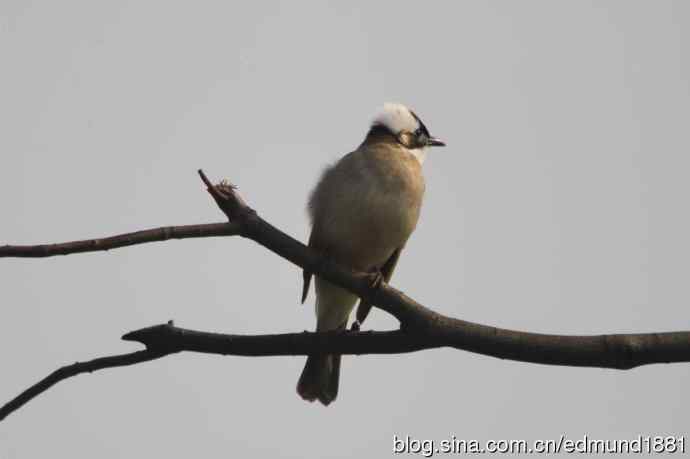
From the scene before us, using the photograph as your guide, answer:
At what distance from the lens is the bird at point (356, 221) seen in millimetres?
6414

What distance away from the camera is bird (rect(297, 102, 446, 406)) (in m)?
6.41

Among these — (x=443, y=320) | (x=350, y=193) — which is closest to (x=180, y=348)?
(x=443, y=320)

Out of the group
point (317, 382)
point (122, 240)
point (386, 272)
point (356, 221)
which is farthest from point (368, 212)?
point (122, 240)

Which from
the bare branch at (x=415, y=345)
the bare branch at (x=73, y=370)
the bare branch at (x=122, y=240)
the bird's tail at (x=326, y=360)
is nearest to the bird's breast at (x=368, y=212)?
the bird's tail at (x=326, y=360)

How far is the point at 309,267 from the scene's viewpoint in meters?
4.46

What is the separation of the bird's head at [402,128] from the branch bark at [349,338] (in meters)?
3.36

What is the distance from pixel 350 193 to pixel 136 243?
280 centimetres

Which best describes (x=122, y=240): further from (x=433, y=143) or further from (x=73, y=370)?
(x=433, y=143)

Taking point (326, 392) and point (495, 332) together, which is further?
point (326, 392)

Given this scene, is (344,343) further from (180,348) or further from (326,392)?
(326,392)

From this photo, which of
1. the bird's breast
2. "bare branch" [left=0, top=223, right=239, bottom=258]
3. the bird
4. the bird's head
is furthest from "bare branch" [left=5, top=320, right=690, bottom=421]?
the bird's head

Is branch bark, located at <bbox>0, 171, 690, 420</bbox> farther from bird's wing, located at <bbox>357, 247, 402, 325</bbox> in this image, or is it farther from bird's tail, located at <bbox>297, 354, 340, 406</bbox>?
bird's tail, located at <bbox>297, 354, 340, 406</bbox>

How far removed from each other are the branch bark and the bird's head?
336 cm

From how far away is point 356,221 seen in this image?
635 centimetres
